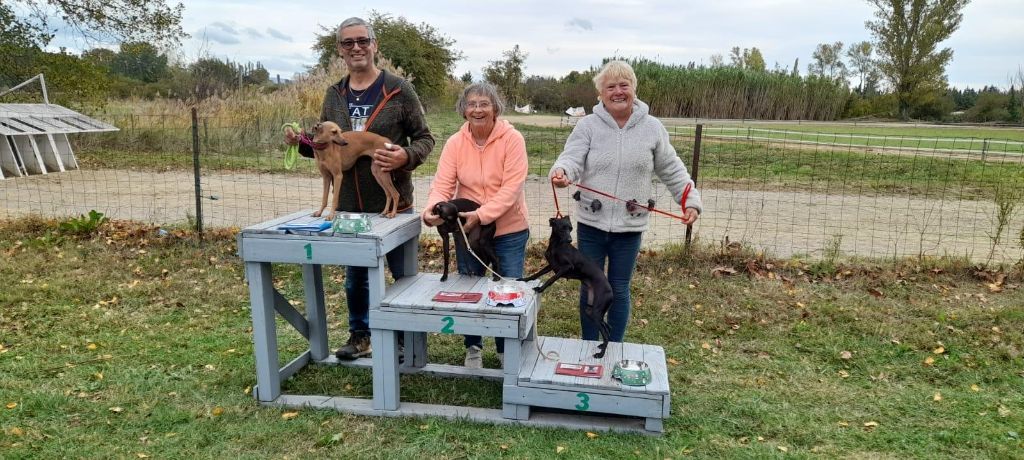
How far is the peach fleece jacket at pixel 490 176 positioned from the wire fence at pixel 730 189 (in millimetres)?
702

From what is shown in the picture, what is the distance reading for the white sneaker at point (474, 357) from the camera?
12.9ft

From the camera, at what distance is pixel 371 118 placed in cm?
358

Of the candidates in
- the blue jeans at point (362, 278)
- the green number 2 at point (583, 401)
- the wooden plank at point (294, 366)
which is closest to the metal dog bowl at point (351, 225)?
the blue jeans at point (362, 278)

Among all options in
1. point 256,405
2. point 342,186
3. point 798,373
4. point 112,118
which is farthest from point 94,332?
point 112,118

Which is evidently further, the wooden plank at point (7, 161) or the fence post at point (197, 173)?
the wooden plank at point (7, 161)

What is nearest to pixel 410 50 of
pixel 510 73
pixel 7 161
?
pixel 510 73

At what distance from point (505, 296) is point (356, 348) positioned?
1.39m

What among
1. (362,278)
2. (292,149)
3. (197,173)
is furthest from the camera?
(197,173)

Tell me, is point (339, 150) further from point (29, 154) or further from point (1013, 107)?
point (1013, 107)

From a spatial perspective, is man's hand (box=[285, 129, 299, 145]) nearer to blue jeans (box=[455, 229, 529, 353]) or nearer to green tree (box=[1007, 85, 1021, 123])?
blue jeans (box=[455, 229, 529, 353])

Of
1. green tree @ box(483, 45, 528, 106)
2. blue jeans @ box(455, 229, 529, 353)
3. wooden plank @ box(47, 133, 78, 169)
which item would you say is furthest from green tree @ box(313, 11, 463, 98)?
A: blue jeans @ box(455, 229, 529, 353)

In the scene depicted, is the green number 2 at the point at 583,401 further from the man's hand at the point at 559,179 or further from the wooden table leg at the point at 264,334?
the wooden table leg at the point at 264,334

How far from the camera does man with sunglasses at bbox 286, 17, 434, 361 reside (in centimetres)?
346

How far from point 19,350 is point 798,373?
4905 millimetres
